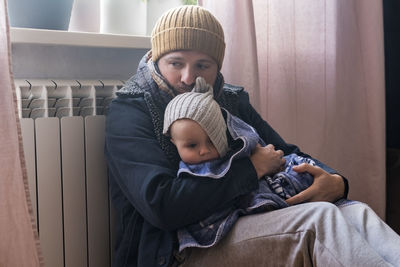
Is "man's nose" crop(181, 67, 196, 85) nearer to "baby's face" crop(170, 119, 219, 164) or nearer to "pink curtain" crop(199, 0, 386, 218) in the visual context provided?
"baby's face" crop(170, 119, 219, 164)

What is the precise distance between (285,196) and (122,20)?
31.2 inches

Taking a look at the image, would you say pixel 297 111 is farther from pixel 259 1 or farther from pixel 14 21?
pixel 14 21

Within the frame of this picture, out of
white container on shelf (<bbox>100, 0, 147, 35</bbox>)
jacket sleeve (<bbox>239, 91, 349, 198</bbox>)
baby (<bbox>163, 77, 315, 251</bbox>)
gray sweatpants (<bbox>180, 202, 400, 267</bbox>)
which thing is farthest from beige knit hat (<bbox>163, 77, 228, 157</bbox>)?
white container on shelf (<bbox>100, 0, 147, 35</bbox>)

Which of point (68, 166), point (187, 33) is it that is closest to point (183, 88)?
point (187, 33)

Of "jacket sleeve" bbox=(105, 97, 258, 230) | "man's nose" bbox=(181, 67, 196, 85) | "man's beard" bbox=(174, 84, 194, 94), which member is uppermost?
"man's nose" bbox=(181, 67, 196, 85)

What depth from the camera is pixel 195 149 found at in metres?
1.31

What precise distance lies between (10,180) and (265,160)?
65 cm

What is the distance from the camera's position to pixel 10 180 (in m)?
1.23

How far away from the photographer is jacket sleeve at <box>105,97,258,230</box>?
4.06 ft

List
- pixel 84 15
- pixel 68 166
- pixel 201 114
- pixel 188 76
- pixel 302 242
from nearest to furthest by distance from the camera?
pixel 302 242
pixel 201 114
pixel 188 76
pixel 68 166
pixel 84 15

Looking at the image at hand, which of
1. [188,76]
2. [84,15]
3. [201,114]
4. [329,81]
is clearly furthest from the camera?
[329,81]

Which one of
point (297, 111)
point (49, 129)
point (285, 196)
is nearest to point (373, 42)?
point (297, 111)

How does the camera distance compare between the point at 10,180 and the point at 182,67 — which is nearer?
the point at 10,180

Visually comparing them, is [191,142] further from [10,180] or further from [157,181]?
[10,180]
